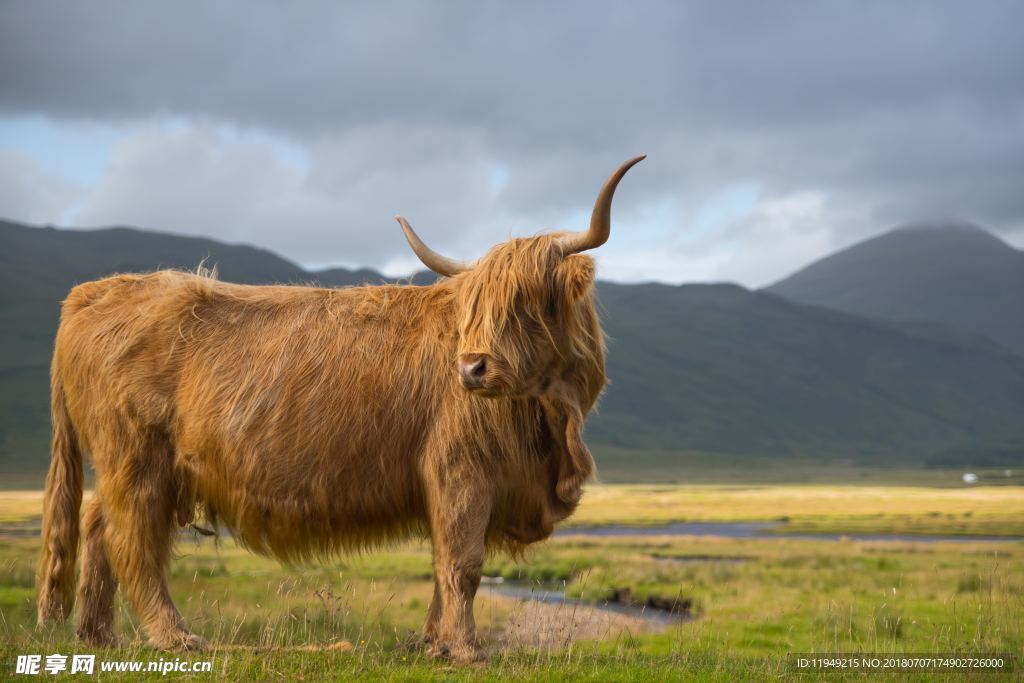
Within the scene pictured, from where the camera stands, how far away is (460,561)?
698 cm

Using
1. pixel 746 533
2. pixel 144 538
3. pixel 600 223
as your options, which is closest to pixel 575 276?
pixel 600 223

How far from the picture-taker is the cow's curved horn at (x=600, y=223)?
6.79 meters

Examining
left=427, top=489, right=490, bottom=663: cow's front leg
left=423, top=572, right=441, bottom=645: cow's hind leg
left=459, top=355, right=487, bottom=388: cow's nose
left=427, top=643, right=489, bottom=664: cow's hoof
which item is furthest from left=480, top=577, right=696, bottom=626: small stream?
left=459, top=355, right=487, bottom=388: cow's nose

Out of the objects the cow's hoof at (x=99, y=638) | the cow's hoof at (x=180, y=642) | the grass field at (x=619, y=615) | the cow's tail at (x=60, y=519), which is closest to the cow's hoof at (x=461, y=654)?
the grass field at (x=619, y=615)

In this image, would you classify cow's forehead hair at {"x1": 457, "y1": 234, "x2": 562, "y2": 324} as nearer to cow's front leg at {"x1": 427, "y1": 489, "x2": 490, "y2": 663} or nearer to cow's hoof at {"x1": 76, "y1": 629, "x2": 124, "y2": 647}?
cow's front leg at {"x1": 427, "y1": 489, "x2": 490, "y2": 663}

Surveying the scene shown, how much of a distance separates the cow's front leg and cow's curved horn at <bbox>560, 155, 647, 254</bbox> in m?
1.97

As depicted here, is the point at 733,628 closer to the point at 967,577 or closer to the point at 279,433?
the point at 967,577

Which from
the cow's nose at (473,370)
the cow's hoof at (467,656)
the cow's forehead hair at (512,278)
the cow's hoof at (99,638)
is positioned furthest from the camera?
the cow's hoof at (99,638)

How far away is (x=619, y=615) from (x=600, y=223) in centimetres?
1648

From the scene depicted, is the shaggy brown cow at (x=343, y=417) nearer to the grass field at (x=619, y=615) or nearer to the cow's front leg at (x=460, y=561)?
the cow's front leg at (x=460, y=561)

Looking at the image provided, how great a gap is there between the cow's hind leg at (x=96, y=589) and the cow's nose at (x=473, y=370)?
3545 mm

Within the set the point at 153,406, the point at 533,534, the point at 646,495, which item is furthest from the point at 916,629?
the point at 646,495

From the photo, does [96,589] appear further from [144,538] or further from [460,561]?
[460,561]

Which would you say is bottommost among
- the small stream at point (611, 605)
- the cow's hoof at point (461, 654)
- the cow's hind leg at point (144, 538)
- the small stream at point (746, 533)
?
the small stream at point (746, 533)
